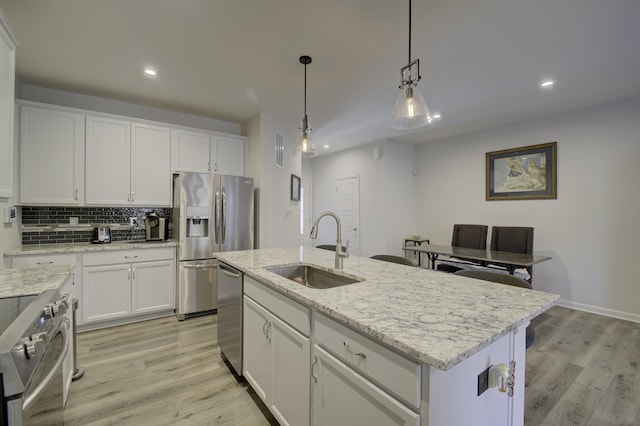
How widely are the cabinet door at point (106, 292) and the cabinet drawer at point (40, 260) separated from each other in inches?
7.4

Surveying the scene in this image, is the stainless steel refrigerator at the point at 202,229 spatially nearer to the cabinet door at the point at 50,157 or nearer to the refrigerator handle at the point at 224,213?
the refrigerator handle at the point at 224,213

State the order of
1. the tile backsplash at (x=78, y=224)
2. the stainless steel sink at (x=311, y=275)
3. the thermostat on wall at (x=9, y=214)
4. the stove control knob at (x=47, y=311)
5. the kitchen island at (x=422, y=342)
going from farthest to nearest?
the tile backsplash at (x=78, y=224) → the thermostat on wall at (x=9, y=214) → the stainless steel sink at (x=311, y=275) → the stove control knob at (x=47, y=311) → the kitchen island at (x=422, y=342)

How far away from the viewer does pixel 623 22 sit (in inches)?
80.7

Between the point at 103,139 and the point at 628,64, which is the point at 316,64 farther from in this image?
the point at 628,64

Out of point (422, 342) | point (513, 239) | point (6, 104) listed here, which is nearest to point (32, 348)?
point (422, 342)

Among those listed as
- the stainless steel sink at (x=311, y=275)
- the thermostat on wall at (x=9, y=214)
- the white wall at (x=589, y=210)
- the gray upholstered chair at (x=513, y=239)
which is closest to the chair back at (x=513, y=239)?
the gray upholstered chair at (x=513, y=239)

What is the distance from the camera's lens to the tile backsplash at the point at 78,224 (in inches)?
119

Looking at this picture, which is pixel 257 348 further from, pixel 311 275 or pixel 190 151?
pixel 190 151

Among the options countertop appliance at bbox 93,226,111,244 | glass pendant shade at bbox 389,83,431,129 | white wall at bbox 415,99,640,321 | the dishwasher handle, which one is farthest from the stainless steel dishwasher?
white wall at bbox 415,99,640,321

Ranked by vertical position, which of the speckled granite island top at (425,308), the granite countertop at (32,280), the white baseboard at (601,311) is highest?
the speckled granite island top at (425,308)

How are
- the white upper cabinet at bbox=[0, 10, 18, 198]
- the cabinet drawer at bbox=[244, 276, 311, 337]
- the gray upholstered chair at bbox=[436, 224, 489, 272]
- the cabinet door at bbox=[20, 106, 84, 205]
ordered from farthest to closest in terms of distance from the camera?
1. the gray upholstered chair at bbox=[436, 224, 489, 272]
2. the cabinet door at bbox=[20, 106, 84, 205]
3. the white upper cabinet at bbox=[0, 10, 18, 198]
4. the cabinet drawer at bbox=[244, 276, 311, 337]

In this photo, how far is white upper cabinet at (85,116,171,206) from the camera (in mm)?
3109

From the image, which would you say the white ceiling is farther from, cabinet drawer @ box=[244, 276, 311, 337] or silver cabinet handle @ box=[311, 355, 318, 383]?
silver cabinet handle @ box=[311, 355, 318, 383]

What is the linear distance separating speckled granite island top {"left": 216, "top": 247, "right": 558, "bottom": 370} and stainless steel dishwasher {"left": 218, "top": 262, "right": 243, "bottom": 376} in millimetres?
351
